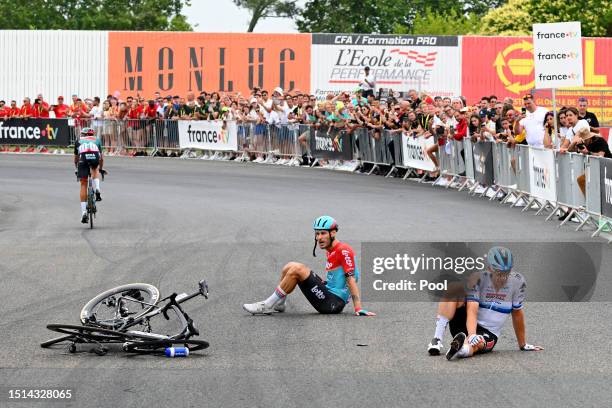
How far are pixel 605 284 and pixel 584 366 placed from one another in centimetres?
468

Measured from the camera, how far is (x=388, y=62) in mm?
53656

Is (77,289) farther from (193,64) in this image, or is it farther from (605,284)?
(193,64)

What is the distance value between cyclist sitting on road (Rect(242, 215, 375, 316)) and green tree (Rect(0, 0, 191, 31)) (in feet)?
283

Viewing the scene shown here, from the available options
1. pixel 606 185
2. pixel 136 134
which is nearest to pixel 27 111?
pixel 136 134

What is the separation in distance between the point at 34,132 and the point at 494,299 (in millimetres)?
36315

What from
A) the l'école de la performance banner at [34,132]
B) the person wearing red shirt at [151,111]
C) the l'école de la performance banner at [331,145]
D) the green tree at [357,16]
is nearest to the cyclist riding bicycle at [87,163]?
the l'école de la performance banner at [331,145]

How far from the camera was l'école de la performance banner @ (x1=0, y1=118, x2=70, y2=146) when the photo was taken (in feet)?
145

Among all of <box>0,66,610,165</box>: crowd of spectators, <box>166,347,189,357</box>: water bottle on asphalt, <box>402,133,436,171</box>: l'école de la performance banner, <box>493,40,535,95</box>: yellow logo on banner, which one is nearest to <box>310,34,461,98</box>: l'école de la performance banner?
<box>493,40,535,95</box>: yellow logo on banner

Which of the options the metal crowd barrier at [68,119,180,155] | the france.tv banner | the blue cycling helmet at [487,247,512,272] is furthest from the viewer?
the metal crowd barrier at [68,119,180,155]

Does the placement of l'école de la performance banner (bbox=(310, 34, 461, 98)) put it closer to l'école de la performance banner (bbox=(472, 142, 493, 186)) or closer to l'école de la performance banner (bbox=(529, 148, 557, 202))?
l'école de la performance banner (bbox=(472, 142, 493, 186))

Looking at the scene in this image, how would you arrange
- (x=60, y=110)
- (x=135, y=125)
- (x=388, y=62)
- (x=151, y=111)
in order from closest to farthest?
(x=151, y=111) < (x=135, y=125) < (x=60, y=110) < (x=388, y=62)

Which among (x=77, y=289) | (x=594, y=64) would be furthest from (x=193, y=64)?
(x=77, y=289)

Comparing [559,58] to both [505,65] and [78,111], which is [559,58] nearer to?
[78,111]

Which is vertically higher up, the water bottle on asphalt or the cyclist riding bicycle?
the cyclist riding bicycle
